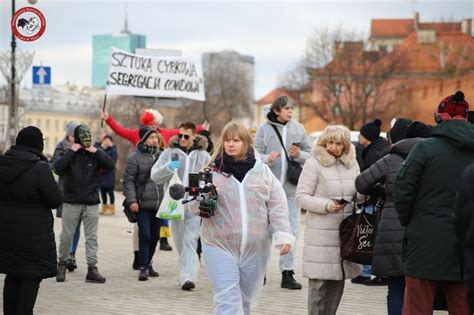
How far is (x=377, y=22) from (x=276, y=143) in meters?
148

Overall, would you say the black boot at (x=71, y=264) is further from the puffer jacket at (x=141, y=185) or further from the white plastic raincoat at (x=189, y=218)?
the white plastic raincoat at (x=189, y=218)

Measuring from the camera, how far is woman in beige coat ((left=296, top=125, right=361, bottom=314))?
27.9 feet

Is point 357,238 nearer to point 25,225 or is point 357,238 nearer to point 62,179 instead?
point 25,225

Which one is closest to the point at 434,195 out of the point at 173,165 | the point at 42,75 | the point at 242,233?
the point at 242,233

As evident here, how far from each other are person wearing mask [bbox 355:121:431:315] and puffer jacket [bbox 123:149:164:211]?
475 centimetres

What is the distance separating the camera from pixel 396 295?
8453mm

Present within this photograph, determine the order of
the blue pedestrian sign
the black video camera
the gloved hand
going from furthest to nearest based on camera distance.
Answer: the blue pedestrian sign → the gloved hand → the black video camera

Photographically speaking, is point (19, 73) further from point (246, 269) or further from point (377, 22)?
point (377, 22)

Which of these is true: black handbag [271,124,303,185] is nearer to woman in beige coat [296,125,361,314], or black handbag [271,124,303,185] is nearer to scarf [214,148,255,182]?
woman in beige coat [296,125,361,314]

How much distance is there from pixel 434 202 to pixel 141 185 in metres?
6.23

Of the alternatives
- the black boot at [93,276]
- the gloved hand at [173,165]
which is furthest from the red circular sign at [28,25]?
the black boot at [93,276]

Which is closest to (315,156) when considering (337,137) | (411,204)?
(337,137)

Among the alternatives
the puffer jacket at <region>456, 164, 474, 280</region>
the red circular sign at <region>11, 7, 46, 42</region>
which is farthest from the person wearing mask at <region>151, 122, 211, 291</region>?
the puffer jacket at <region>456, 164, 474, 280</region>

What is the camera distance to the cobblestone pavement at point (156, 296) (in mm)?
10420
